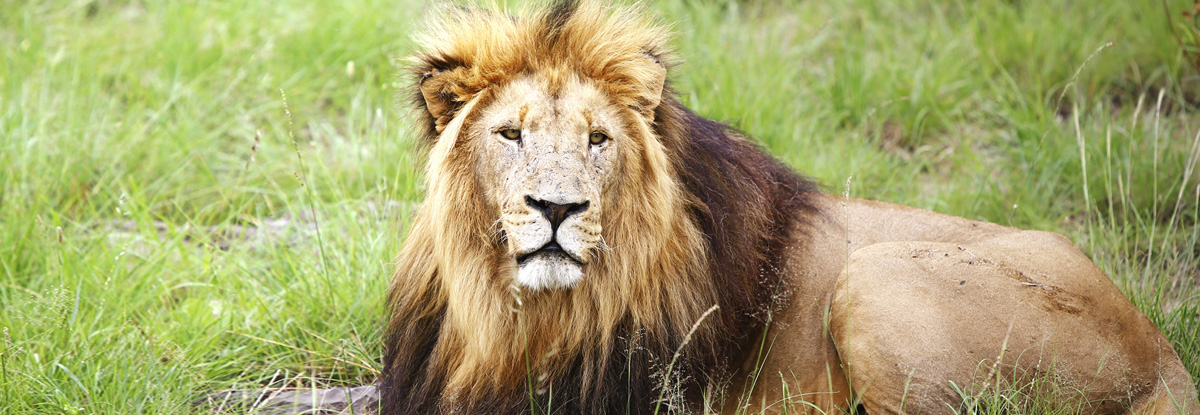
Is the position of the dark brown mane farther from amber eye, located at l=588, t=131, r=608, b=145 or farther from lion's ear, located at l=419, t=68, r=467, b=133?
lion's ear, located at l=419, t=68, r=467, b=133

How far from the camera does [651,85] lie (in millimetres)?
3037

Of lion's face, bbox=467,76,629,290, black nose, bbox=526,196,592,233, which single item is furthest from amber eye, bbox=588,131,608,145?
black nose, bbox=526,196,592,233

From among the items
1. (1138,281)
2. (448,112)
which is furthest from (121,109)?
(1138,281)

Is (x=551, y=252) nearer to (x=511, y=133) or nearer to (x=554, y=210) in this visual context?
(x=554, y=210)

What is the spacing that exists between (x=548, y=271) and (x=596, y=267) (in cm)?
25

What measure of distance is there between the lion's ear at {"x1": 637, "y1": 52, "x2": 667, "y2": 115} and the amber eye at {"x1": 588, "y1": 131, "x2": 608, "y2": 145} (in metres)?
0.21

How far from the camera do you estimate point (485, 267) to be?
2975 mm

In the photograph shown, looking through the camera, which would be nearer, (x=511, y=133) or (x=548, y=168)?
(x=548, y=168)

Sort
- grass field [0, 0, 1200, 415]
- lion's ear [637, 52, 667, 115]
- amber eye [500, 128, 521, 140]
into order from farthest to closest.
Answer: grass field [0, 0, 1200, 415] < lion's ear [637, 52, 667, 115] < amber eye [500, 128, 521, 140]

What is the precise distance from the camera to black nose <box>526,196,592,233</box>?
8.73 ft

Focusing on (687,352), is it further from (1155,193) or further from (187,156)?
(187,156)

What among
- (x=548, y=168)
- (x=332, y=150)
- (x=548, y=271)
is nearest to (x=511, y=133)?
(x=548, y=168)

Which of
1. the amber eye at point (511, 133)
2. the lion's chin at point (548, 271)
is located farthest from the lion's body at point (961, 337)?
the amber eye at point (511, 133)

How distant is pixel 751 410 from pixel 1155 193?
283 centimetres
